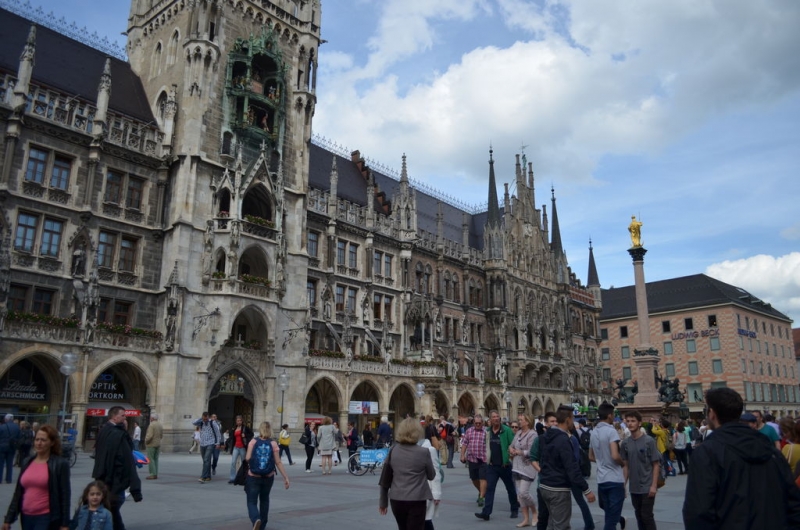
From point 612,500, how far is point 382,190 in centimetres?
4317

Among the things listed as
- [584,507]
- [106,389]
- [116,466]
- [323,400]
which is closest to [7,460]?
[116,466]

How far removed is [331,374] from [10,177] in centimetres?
1832

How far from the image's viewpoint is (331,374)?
36.2m

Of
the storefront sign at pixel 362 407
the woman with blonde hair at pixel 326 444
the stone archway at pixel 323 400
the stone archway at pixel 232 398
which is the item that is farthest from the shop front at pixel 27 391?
the storefront sign at pixel 362 407

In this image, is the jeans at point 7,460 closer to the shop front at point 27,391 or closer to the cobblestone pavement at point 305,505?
the cobblestone pavement at point 305,505

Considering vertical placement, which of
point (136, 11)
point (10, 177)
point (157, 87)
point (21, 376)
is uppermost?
point (136, 11)

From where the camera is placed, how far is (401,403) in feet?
142

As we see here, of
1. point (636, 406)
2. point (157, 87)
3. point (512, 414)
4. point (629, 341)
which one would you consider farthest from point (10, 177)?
point (629, 341)

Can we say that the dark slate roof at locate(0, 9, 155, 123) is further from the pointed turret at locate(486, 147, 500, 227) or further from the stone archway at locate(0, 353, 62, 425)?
the pointed turret at locate(486, 147, 500, 227)

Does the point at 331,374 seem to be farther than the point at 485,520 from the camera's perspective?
Yes

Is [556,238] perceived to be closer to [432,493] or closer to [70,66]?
[70,66]

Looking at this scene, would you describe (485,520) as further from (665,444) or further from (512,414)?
(512,414)

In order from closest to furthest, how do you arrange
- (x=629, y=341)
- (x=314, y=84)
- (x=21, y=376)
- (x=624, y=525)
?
(x=624, y=525) → (x=21, y=376) → (x=314, y=84) → (x=629, y=341)

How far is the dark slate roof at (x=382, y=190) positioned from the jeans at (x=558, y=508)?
35230 millimetres
